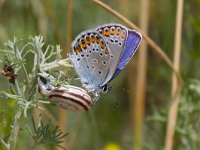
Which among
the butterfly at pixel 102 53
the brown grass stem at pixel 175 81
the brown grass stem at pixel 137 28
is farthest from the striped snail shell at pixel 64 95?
the brown grass stem at pixel 175 81

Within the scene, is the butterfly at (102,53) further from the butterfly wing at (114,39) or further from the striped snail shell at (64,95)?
the striped snail shell at (64,95)

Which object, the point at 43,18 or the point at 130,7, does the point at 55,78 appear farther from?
the point at 130,7

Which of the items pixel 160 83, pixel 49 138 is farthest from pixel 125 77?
pixel 49 138

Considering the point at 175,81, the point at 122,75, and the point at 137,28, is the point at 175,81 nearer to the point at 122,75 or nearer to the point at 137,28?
the point at 137,28

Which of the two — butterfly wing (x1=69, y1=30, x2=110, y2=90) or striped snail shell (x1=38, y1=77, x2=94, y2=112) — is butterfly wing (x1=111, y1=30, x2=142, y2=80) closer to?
butterfly wing (x1=69, y1=30, x2=110, y2=90)

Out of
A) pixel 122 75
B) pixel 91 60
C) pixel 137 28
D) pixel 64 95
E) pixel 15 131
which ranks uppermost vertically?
pixel 122 75

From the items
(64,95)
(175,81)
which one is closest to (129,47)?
(64,95)
